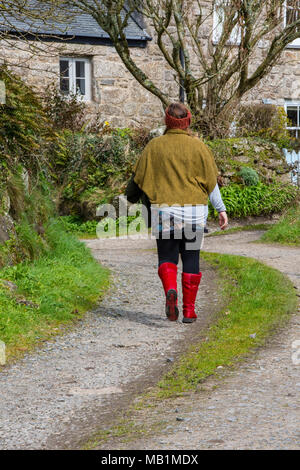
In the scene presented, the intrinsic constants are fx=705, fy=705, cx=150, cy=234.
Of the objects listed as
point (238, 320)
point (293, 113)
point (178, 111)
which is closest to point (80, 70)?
point (293, 113)

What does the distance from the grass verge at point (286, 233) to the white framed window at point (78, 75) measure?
8.25m

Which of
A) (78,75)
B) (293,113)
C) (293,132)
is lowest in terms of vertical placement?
(293,132)

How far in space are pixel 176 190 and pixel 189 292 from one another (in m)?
0.94

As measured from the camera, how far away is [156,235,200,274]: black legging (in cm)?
635

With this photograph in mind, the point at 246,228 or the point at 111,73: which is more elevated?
the point at 111,73

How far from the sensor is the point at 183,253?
6.39 metres

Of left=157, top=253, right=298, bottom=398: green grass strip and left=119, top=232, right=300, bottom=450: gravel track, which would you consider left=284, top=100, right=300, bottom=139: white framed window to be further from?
left=119, top=232, right=300, bottom=450: gravel track

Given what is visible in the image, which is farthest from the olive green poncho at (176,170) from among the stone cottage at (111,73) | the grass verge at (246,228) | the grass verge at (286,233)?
the stone cottage at (111,73)

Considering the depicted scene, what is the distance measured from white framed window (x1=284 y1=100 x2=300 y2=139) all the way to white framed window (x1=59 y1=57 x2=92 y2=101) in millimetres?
6137

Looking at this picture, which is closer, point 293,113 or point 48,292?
point 48,292

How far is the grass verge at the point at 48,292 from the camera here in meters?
5.97

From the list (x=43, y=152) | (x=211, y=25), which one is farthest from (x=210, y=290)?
(x=211, y=25)

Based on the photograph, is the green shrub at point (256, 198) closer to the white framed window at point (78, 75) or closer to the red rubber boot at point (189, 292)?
the white framed window at point (78, 75)

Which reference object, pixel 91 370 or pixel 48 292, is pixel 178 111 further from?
pixel 91 370
